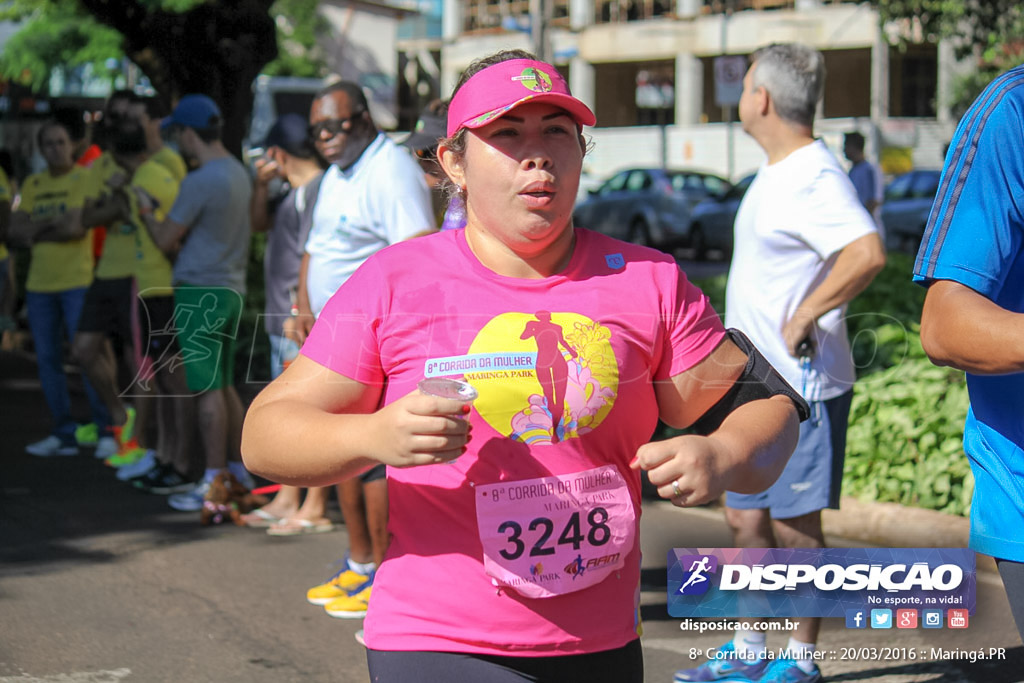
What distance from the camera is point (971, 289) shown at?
7.59 feet

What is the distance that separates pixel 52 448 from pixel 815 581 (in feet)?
19.4

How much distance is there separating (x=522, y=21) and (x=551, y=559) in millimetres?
42450

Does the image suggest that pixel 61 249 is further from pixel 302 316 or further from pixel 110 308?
pixel 302 316

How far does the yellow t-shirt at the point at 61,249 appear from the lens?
27.4 feet

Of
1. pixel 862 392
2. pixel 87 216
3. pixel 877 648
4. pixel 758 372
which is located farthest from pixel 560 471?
pixel 87 216

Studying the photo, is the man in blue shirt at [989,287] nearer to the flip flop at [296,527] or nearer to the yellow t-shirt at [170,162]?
the flip flop at [296,527]

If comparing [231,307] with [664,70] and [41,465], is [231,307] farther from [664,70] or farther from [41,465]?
[664,70]

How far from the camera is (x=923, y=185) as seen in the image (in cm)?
2336

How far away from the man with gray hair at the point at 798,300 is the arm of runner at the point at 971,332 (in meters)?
1.95

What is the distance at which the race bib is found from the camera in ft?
7.56

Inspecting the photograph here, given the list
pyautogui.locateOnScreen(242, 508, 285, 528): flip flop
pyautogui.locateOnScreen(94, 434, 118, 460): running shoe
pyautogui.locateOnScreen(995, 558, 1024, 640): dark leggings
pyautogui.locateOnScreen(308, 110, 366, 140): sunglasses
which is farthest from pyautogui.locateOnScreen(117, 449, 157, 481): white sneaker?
pyautogui.locateOnScreen(995, 558, 1024, 640): dark leggings

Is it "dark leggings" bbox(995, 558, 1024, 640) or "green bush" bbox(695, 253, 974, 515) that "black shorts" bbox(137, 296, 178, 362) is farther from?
"dark leggings" bbox(995, 558, 1024, 640)

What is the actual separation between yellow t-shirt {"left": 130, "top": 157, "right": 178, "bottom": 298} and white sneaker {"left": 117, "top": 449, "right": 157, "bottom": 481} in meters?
A: 1.07

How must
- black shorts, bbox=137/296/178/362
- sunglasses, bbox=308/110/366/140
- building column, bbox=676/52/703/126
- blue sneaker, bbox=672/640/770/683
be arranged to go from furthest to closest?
building column, bbox=676/52/703/126, black shorts, bbox=137/296/178/362, sunglasses, bbox=308/110/366/140, blue sneaker, bbox=672/640/770/683
